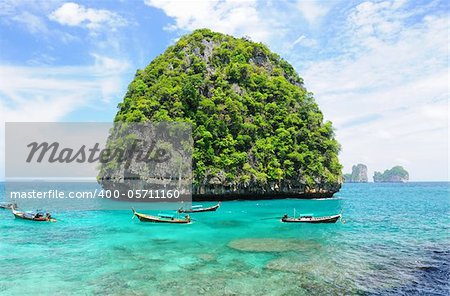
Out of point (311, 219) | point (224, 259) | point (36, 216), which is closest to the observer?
point (224, 259)

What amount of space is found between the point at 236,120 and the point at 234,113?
1.35 metres

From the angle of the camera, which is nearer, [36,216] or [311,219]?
[311,219]

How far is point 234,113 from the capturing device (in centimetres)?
6041

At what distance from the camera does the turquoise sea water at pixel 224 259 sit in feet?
50.2

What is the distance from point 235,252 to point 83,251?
10.3 meters

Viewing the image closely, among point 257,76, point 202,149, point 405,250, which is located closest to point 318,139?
point 257,76

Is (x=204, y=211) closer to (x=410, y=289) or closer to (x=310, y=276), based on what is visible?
(x=310, y=276)

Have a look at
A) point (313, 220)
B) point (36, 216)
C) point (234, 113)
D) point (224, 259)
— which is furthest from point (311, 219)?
point (234, 113)

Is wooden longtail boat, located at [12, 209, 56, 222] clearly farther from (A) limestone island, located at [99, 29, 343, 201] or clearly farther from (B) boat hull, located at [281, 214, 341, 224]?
(B) boat hull, located at [281, 214, 341, 224]

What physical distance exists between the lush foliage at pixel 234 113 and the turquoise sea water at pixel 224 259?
2509 centimetres

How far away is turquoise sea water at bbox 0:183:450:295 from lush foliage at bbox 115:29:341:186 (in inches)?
988

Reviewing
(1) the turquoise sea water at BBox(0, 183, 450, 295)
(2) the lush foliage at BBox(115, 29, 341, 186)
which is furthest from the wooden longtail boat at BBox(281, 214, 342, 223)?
(2) the lush foliage at BBox(115, 29, 341, 186)

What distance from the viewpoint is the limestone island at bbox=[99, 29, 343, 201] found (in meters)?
55.9

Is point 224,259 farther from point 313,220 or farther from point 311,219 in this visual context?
point 313,220
